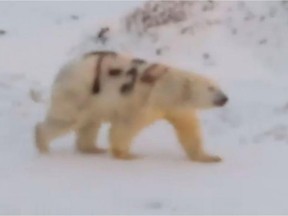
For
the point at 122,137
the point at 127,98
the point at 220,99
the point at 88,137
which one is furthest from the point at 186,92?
the point at 88,137

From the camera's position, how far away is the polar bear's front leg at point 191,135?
5953 mm

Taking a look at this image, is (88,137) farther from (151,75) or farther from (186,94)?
(186,94)

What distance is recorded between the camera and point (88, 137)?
241 inches

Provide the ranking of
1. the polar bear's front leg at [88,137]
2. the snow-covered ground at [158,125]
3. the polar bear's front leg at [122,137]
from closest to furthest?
the snow-covered ground at [158,125], the polar bear's front leg at [122,137], the polar bear's front leg at [88,137]

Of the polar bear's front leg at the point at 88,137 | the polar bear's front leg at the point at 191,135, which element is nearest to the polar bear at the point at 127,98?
the polar bear's front leg at the point at 191,135

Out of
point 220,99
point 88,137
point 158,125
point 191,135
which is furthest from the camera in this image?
point 158,125

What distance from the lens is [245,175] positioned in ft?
18.4

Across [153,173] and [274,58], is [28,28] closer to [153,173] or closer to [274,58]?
[274,58]

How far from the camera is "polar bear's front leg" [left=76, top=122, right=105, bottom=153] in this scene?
6113 millimetres

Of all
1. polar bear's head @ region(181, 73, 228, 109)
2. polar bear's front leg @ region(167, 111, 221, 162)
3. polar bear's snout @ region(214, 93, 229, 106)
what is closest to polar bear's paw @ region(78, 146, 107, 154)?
polar bear's front leg @ region(167, 111, 221, 162)

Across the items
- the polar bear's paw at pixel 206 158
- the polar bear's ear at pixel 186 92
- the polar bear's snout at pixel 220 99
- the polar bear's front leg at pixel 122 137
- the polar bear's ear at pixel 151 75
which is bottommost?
the polar bear's paw at pixel 206 158

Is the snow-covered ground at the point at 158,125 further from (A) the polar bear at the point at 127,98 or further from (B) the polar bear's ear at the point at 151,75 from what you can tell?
(B) the polar bear's ear at the point at 151,75

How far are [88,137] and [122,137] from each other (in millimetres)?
353

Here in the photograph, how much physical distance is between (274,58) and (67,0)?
309cm
